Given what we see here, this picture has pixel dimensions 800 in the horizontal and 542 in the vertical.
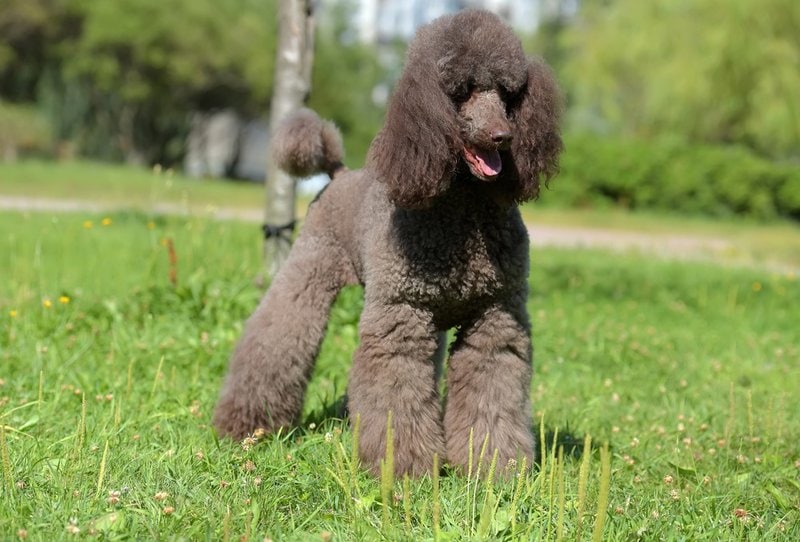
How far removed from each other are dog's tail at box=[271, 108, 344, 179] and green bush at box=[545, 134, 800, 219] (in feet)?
56.2

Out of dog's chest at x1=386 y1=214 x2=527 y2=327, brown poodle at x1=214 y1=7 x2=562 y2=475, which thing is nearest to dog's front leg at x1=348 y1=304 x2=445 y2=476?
brown poodle at x1=214 y1=7 x2=562 y2=475

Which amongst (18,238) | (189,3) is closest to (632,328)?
(18,238)

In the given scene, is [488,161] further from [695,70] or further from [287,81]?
[695,70]

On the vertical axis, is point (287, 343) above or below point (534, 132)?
below

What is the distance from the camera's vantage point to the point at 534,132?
10.6 feet

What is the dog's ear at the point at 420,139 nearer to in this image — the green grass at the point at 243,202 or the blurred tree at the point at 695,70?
the green grass at the point at 243,202

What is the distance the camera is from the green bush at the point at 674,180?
68.8 feet

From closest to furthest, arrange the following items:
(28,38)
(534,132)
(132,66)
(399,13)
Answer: (534,132), (132,66), (28,38), (399,13)

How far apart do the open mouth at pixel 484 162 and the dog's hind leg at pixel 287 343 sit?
1.02 metres

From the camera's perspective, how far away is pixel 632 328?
6.63 meters

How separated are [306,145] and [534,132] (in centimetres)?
127

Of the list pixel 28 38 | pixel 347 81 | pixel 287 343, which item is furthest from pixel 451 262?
pixel 347 81

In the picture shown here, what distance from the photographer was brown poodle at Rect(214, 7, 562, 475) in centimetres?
310

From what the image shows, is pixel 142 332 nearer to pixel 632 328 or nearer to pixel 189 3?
pixel 632 328
